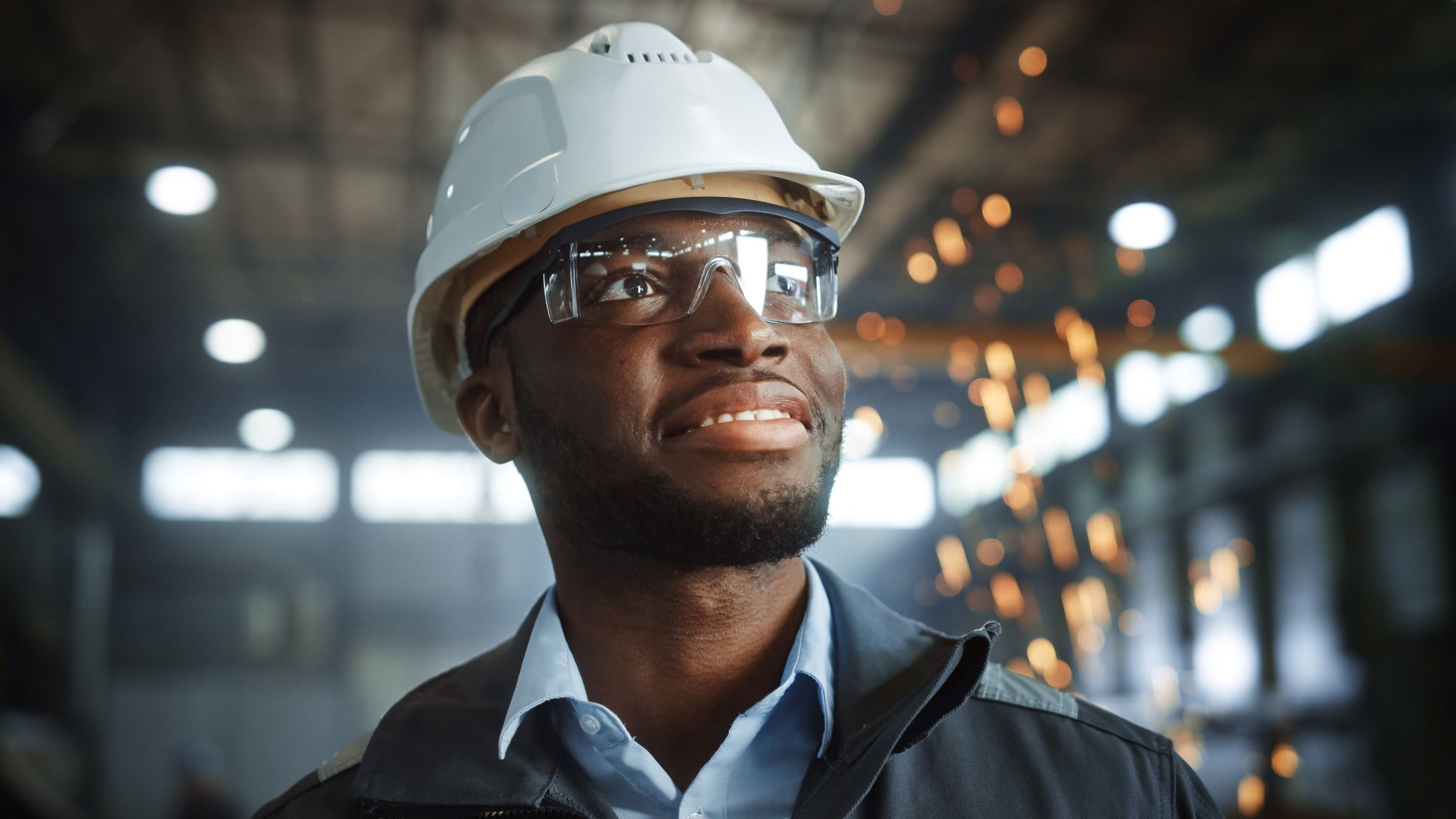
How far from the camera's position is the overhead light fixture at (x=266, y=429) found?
56.1 ft

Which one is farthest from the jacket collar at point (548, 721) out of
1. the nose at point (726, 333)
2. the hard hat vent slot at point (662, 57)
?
the hard hat vent slot at point (662, 57)

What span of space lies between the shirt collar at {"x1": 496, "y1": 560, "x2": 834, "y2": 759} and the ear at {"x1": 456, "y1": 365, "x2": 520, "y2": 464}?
0.29 metres

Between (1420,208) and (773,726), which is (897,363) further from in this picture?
(773,726)

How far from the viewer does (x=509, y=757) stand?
1.52m

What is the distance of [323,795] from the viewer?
1.66 m

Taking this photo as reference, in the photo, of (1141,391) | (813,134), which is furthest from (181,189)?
(1141,391)

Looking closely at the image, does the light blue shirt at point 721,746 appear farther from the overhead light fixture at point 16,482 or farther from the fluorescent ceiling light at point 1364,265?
the overhead light fixture at point 16,482

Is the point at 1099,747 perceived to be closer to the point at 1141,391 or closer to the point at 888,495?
the point at 1141,391

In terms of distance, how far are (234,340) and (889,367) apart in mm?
8973

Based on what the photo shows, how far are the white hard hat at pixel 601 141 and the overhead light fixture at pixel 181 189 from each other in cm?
836


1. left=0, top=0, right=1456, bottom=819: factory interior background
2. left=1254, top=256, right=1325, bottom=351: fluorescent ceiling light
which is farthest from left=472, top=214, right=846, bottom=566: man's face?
left=1254, top=256, right=1325, bottom=351: fluorescent ceiling light

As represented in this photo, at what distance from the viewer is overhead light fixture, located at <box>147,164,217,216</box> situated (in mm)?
9398

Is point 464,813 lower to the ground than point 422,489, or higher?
lower

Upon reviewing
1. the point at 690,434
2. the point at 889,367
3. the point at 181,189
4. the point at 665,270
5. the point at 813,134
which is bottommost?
the point at 690,434
